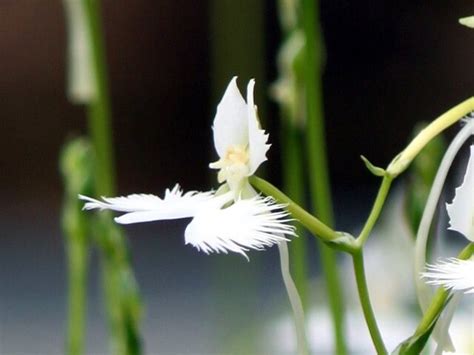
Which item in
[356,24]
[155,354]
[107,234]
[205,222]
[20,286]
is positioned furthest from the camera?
[20,286]

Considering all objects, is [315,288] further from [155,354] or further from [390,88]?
[390,88]

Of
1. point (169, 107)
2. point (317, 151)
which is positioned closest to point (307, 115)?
point (317, 151)

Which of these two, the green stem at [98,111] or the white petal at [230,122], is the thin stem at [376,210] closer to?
the white petal at [230,122]

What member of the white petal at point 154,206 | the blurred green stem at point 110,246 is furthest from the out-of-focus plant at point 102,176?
the white petal at point 154,206

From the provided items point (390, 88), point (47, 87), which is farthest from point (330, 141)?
point (47, 87)

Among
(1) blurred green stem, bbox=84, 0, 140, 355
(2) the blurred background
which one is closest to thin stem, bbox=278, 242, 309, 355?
(1) blurred green stem, bbox=84, 0, 140, 355

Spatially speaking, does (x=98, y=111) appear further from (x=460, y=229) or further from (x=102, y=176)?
(x=460, y=229)
